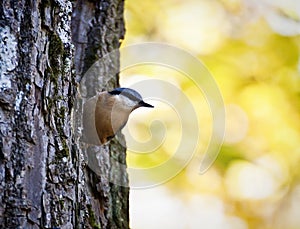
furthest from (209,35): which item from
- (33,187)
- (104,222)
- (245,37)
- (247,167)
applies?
(33,187)

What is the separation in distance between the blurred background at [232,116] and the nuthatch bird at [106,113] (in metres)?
0.65

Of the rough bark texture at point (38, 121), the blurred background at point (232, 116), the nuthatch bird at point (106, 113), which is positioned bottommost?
the rough bark texture at point (38, 121)

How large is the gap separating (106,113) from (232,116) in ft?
3.90

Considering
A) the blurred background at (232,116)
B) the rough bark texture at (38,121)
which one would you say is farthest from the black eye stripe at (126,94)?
the blurred background at (232,116)

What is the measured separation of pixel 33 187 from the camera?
4.58ft

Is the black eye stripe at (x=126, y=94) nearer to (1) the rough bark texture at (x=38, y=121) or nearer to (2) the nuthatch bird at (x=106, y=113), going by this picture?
(2) the nuthatch bird at (x=106, y=113)

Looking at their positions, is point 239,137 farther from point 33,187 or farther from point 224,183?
point 33,187

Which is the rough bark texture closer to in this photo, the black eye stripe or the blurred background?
the black eye stripe

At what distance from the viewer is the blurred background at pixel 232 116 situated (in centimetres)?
294

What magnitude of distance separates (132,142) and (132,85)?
273 mm

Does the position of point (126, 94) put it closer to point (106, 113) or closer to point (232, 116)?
point (106, 113)

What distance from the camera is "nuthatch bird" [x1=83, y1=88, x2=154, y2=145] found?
2039mm

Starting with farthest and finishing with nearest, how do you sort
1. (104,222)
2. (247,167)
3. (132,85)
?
1. (247,167)
2. (132,85)
3. (104,222)

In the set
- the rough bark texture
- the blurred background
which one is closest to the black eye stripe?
the rough bark texture
